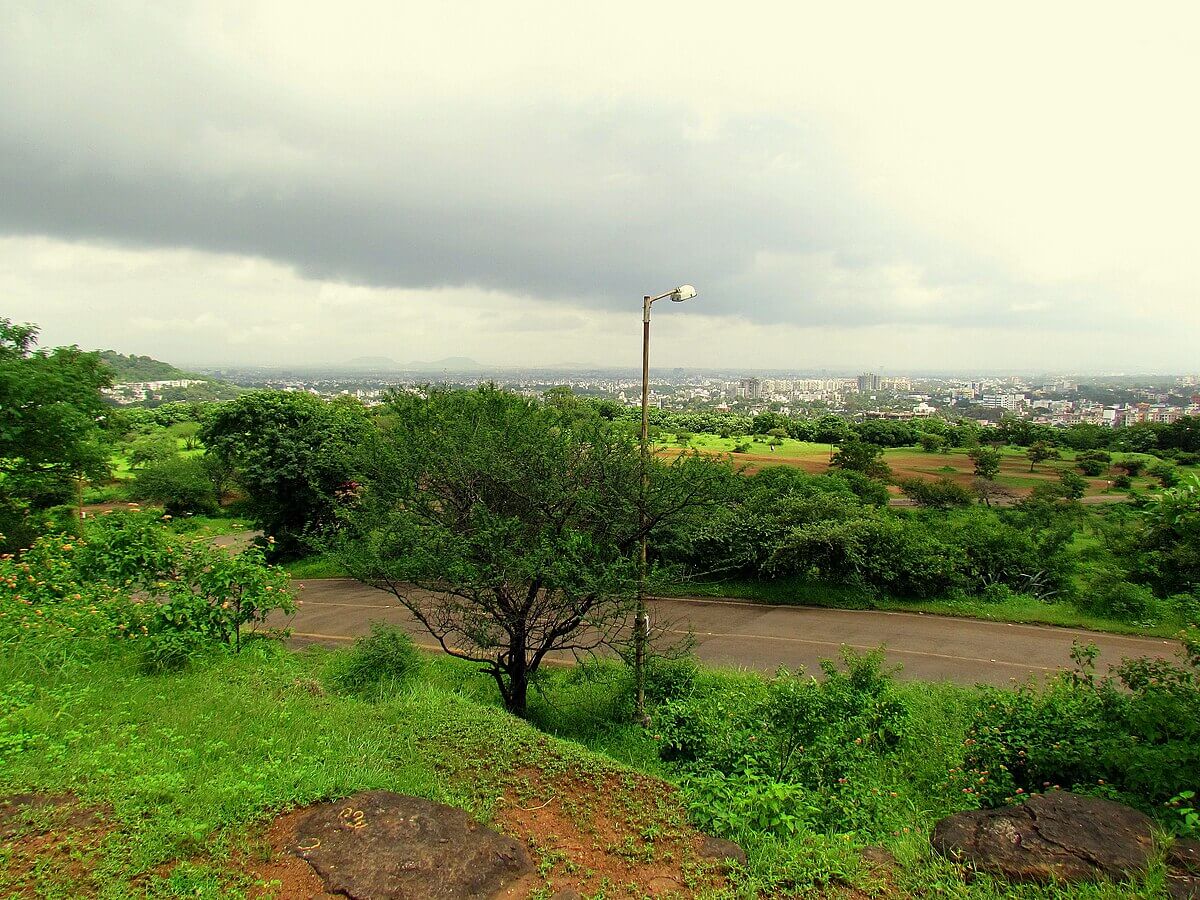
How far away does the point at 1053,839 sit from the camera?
441 cm

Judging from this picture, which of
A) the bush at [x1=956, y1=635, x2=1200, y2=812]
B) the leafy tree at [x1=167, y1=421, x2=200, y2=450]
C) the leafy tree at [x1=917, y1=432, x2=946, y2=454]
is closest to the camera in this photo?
the bush at [x1=956, y1=635, x2=1200, y2=812]

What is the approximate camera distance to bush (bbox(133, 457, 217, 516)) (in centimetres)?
2839

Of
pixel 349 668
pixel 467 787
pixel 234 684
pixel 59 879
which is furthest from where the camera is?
pixel 349 668

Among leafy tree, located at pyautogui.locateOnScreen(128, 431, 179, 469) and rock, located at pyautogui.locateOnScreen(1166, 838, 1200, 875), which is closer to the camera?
rock, located at pyautogui.locateOnScreen(1166, 838, 1200, 875)

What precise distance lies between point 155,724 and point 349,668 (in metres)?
4.30

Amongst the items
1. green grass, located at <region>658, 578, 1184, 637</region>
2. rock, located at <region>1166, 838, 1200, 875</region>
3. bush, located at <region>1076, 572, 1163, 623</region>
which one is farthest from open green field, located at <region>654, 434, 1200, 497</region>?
rock, located at <region>1166, 838, 1200, 875</region>

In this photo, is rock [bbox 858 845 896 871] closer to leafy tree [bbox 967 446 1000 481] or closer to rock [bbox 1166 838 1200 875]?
rock [bbox 1166 838 1200 875]

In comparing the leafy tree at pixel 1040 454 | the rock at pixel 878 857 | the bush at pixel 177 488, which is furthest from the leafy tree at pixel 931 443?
the bush at pixel 177 488

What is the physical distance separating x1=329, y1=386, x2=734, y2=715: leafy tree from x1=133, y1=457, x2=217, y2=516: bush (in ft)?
81.9

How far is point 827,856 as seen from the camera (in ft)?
13.9

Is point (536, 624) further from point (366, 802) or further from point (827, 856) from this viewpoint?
point (827, 856)

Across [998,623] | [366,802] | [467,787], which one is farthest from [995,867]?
[998,623]

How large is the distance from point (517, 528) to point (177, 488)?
1116 inches

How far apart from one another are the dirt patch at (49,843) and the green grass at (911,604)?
11.2m
